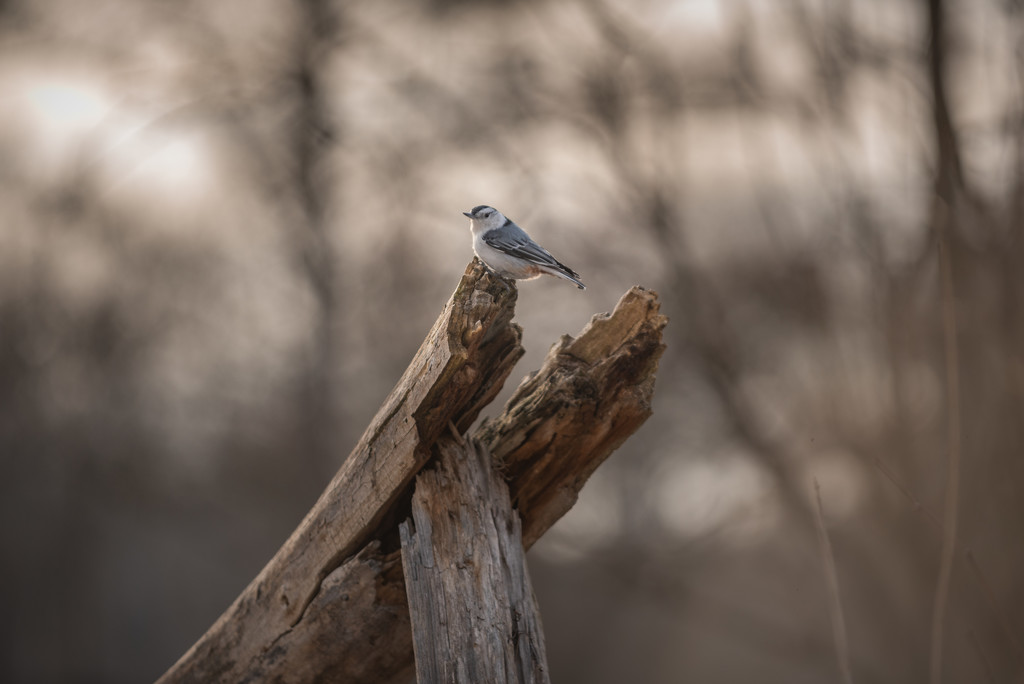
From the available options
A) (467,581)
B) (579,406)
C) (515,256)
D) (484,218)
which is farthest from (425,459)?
(484,218)

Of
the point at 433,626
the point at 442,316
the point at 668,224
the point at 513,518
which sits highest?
the point at 668,224

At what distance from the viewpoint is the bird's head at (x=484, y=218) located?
321 centimetres

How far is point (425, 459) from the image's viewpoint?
194cm

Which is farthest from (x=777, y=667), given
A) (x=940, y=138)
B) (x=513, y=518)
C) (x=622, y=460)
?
(x=513, y=518)

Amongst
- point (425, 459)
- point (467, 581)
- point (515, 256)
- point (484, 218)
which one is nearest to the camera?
point (467, 581)

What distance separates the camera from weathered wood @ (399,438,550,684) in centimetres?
173

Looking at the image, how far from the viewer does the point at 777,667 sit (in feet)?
21.3

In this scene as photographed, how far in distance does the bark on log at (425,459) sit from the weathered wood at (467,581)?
0.10 metres

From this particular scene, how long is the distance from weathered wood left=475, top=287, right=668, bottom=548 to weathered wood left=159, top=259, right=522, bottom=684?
0.13 meters

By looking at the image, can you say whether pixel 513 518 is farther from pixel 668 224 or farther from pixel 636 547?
pixel 636 547

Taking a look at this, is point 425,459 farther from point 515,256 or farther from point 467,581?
point 515,256

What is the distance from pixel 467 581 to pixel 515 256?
1.36 metres

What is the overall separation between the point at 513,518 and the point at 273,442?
18.0ft

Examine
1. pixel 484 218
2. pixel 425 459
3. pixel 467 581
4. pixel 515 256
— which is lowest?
pixel 467 581
